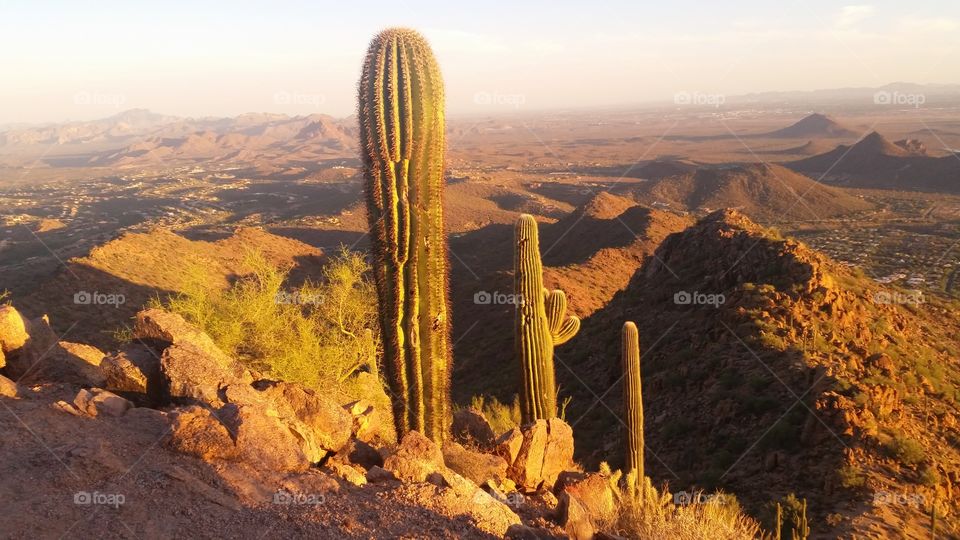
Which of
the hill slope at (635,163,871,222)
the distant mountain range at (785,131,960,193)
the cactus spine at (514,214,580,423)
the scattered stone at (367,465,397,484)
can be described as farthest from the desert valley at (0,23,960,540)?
the distant mountain range at (785,131,960,193)

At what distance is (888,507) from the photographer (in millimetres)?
8047

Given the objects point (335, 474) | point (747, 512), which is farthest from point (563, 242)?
point (335, 474)

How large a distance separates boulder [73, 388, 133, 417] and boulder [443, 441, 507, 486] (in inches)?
121

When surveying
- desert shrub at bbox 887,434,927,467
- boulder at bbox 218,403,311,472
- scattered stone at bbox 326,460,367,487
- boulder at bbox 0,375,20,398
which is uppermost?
boulder at bbox 0,375,20,398

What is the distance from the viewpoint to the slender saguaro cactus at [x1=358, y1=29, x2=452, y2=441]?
684cm

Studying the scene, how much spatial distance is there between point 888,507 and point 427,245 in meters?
7.05

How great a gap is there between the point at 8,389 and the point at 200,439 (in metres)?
2.23

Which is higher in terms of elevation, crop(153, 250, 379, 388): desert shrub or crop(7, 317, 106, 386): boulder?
crop(7, 317, 106, 386): boulder

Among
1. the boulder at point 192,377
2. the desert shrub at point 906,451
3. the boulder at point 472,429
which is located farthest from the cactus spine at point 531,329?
the desert shrub at point 906,451

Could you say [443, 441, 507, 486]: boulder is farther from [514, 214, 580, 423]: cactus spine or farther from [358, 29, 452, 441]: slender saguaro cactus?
[514, 214, 580, 423]: cactus spine

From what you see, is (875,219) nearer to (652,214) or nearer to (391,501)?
(652,214)

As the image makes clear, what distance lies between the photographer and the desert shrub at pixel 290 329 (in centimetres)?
1183

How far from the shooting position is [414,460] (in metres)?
5.44

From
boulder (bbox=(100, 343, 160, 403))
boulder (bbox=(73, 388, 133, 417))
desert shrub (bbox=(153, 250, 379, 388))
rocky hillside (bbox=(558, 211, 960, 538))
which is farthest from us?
desert shrub (bbox=(153, 250, 379, 388))
